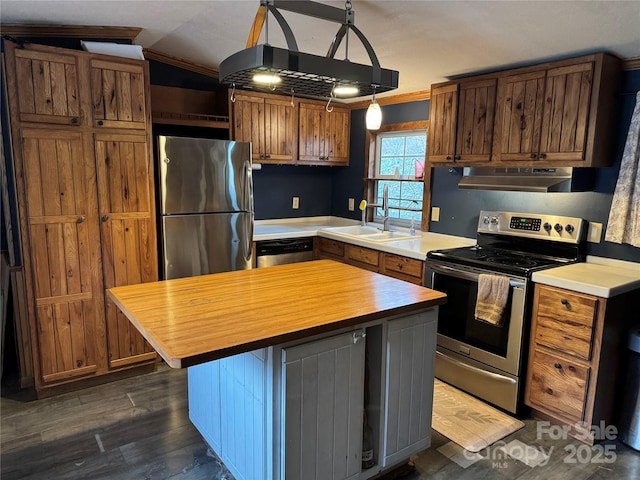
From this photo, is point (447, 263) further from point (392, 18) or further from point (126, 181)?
point (126, 181)

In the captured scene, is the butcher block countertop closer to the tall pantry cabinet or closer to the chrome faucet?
the tall pantry cabinet

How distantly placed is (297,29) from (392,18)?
2.07ft

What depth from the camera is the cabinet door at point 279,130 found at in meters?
3.99

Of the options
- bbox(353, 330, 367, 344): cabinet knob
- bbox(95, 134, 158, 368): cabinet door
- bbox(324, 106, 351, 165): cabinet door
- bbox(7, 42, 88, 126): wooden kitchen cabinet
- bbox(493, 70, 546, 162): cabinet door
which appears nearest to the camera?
Answer: bbox(353, 330, 367, 344): cabinet knob

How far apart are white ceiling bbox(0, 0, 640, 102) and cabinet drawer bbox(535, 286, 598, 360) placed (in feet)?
4.67

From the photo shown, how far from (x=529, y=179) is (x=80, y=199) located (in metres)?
3.00

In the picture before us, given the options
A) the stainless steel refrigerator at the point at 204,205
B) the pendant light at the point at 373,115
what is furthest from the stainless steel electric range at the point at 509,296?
the stainless steel refrigerator at the point at 204,205

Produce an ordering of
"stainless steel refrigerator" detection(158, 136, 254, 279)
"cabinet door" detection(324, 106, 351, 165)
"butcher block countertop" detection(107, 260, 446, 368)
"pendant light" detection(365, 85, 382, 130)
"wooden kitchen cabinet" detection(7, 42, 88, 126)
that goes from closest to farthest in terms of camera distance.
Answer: "butcher block countertop" detection(107, 260, 446, 368) < "pendant light" detection(365, 85, 382, 130) < "wooden kitchen cabinet" detection(7, 42, 88, 126) < "stainless steel refrigerator" detection(158, 136, 254, 279) < "cabinet door" detection(324, 106, 351, 165)

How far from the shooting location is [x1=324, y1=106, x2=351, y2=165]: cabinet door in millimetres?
4449

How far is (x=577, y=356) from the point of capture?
244 cm

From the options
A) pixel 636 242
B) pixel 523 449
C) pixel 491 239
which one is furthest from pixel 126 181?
pixel 636 242

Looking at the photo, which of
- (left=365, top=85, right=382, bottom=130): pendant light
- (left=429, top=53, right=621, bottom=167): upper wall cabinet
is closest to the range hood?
(left=429, top=53, right=621, bottom=167): upper wall cabinet

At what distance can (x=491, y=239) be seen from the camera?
338cm

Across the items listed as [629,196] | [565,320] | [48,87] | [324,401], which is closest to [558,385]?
[565,320]
